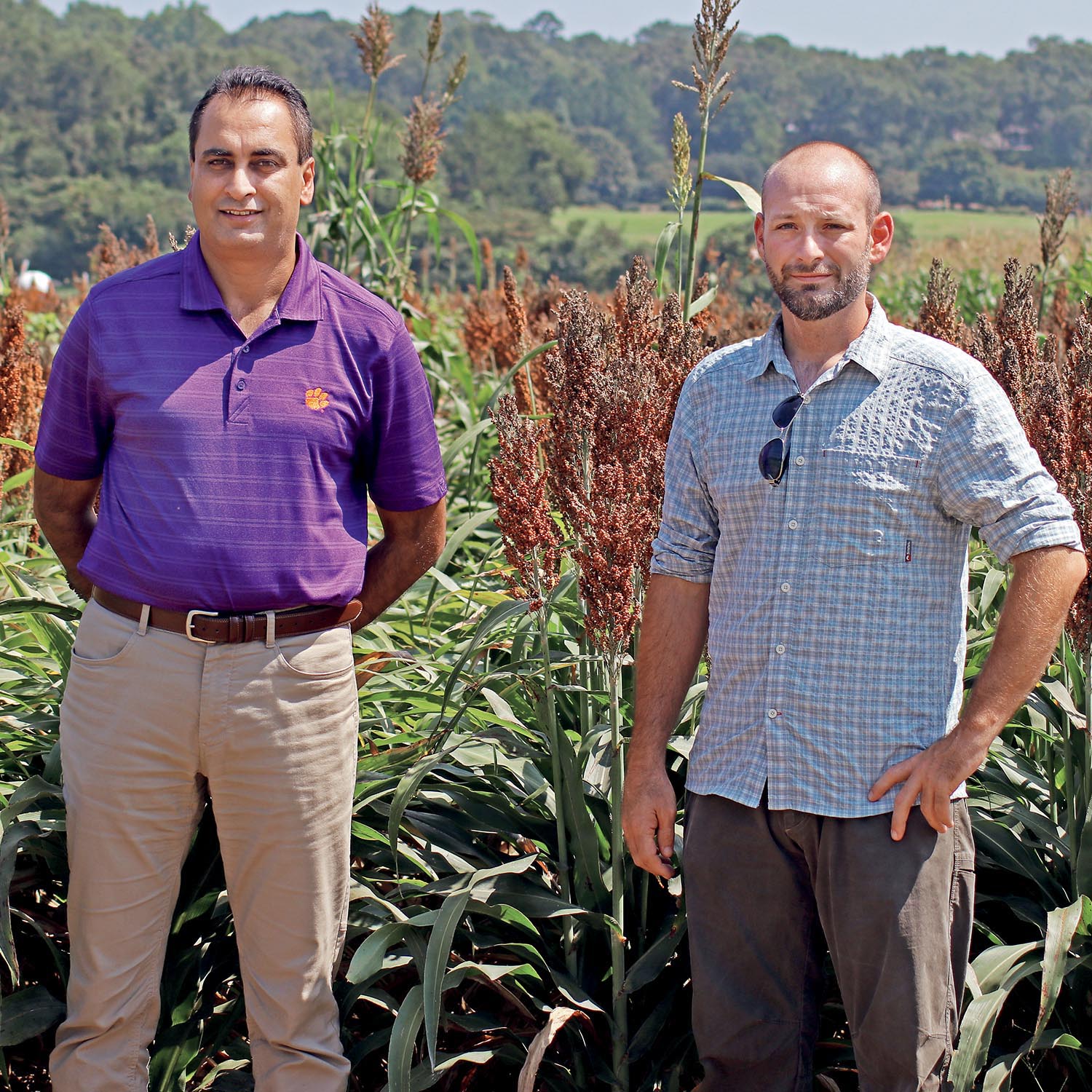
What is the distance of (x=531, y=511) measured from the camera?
8.80 feet

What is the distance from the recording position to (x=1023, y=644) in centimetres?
222

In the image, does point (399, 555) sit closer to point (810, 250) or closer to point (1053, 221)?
point (810, 250)

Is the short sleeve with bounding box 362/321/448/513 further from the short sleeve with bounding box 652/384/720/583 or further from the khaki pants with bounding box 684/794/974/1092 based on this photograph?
the khaki pants with bounding box 684/794/974/1092

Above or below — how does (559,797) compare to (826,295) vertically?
below

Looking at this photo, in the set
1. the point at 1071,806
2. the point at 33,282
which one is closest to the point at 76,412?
the point at 1071,806

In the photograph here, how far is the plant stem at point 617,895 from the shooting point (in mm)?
2652

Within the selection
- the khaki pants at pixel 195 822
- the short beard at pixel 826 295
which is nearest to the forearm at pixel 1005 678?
the short beard at pixel 826 295

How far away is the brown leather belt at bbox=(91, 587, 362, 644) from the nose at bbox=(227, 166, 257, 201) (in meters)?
0.82

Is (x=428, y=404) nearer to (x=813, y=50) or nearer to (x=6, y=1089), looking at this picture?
(x=6, y=1089)

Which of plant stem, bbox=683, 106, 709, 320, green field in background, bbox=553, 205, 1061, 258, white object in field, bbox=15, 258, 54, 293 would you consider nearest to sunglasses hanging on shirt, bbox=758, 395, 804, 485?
plant stem, bbox=683, 106, 709, 320

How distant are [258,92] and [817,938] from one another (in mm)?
2018

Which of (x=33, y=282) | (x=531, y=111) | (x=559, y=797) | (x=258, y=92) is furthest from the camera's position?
(x=531, y=111)

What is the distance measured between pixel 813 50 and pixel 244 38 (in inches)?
2426

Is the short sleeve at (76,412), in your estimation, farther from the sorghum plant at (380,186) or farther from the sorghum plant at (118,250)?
the sorghum plant at (118,250)
